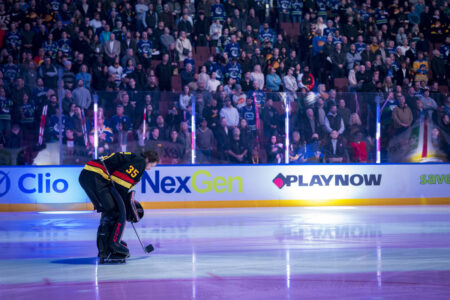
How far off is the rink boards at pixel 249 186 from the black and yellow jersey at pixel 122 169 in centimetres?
716

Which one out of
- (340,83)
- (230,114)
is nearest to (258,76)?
(340,83)

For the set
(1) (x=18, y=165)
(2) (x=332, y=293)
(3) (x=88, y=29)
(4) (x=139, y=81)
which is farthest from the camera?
(3) (x=88, y=29)

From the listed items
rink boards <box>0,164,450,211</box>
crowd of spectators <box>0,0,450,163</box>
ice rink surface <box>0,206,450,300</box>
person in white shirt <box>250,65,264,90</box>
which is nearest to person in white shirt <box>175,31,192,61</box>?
crowd of spectators <box>0,0,450,163</box>

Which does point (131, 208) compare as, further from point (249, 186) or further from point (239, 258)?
point (249, 186)

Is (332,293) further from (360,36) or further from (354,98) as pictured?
(360,36)

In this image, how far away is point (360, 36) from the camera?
2014cm

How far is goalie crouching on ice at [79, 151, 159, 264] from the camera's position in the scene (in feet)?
26.3

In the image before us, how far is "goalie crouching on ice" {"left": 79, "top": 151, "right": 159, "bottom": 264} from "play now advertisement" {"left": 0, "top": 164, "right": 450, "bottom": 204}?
23.7ft

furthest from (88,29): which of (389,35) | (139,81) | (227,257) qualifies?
(227,257)

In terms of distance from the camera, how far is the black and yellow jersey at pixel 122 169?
26.3 ft

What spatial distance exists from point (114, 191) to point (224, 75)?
10130mm

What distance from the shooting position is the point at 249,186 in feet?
52.9

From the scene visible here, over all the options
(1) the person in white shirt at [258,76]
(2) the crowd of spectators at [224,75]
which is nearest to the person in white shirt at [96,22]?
(2) the crowd of spectators at [224,75]

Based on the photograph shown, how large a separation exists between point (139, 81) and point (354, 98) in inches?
203
